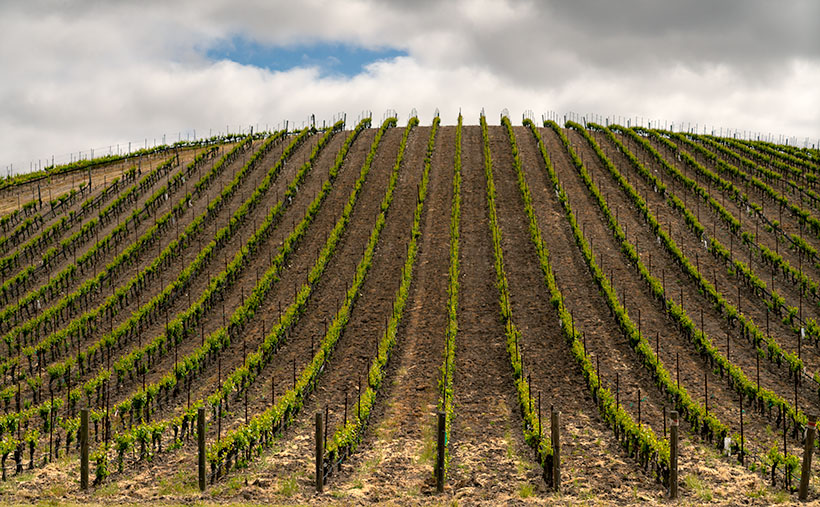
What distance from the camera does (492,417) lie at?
58.2 ft

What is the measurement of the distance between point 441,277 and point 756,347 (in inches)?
512

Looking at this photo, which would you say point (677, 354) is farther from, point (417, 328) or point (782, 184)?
point (782, 184)

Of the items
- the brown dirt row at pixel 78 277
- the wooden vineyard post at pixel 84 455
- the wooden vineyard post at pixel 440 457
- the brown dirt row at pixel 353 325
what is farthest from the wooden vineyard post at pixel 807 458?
the brown dirt row at pixel 78 277

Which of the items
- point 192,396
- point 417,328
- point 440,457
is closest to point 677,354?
point 417,328

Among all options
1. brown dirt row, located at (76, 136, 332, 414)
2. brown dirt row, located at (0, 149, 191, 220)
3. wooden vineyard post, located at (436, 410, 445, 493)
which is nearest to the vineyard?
wooden vineyard post, located at (436, 410, 445, 493)

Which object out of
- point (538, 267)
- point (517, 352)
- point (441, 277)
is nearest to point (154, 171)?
point (441, 277)

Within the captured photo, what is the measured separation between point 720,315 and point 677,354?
202 inches

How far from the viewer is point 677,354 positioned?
21.2 metres

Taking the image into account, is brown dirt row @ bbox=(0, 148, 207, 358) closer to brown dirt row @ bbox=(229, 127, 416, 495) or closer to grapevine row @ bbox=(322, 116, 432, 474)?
brown dirt row @ bbox=(229, 127, 416, 495)

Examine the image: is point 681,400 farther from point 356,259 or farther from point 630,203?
point 630,203

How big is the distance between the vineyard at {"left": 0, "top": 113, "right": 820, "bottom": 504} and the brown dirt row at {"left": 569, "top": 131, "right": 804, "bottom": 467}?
122 mm

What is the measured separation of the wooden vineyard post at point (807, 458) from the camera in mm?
12391

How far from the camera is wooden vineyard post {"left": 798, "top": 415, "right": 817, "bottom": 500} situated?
12.4 meters

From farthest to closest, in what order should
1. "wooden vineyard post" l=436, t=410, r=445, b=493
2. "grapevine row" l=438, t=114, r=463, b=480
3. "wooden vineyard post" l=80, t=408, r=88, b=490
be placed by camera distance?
1. "grapevine row" l=438, t=114, r=463, b=480
2. "wooden vineyard post" l=80, t=408, r=88, b=490
3. "wooden vineyard post" l=436, t=410, r=445, b=493
